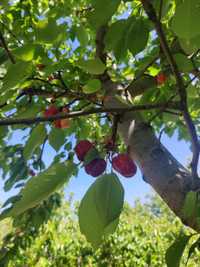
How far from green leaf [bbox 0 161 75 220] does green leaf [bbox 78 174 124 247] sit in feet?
0.22

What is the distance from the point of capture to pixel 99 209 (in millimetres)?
580

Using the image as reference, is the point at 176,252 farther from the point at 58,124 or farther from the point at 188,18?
the point at 58,124

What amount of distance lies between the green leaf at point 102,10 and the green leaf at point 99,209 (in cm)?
27

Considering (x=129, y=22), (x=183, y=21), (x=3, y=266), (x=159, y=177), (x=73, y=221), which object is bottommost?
(x=73, y=221)

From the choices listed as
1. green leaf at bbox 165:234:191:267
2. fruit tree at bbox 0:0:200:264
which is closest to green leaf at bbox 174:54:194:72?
fruit tree at bbox 0:0:200:264

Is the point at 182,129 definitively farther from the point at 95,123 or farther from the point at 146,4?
the point at 146,4

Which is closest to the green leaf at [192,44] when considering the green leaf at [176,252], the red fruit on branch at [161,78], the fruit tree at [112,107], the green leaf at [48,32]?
the fruit tree at [112,107]

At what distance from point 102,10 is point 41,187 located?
0.99 feet

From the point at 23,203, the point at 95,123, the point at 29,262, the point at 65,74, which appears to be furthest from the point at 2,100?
the point at 29,262

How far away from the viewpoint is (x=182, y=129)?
263 cm

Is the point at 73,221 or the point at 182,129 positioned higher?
the point at 182,129

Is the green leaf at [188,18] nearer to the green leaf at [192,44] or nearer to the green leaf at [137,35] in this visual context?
the green leaf at [192,44]

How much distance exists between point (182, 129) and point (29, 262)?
3.67m

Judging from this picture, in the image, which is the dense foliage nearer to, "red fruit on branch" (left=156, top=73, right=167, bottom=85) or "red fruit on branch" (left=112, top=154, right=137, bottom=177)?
"red fruit on branch" (left=156, top=73, right=167, bottom=85)
